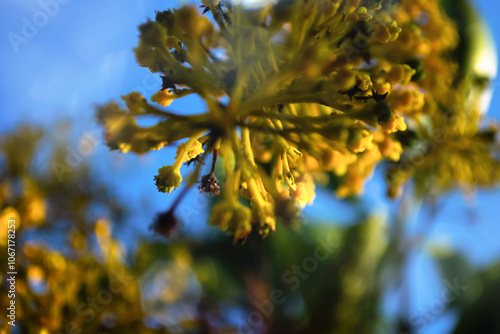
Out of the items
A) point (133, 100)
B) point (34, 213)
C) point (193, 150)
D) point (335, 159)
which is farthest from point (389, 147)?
point (34, 213)

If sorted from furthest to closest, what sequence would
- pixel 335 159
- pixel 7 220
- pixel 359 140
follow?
1. pixel 7 220
2. pixel 335 159
3. pixel 359 140

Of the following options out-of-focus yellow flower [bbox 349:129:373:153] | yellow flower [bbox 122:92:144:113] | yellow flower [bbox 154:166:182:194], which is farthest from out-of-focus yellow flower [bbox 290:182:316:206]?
yellow flower [bbox 122:92:144:113]

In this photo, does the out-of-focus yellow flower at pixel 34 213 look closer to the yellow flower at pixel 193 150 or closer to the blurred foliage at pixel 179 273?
the blurred foliage at pixel 179 273

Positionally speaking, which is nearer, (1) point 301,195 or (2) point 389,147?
(1) point 301,195

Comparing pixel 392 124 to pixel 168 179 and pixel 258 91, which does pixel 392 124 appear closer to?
pixel 258 91

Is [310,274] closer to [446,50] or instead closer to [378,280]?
[378,280]

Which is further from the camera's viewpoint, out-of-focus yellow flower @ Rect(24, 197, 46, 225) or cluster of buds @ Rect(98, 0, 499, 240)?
out-of-focus yellow flower @ Rect(24, 197, 46, 225)

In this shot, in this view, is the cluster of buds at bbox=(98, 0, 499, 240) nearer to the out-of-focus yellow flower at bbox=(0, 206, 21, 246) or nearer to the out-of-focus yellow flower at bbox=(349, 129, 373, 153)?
the out-of-focus yellow flower at bbox=(349, 129, 373, 153)

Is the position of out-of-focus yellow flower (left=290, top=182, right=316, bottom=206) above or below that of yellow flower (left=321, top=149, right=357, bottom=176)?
below

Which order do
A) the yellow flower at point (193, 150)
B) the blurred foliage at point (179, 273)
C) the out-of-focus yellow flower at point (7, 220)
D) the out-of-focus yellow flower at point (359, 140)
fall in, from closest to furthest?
the out-of-focus yellow flower at point (359, 140)
the yellow flower at point (193, 150)
the out-of-focus yellow flower at point (7, 220)
the blurred foliage at point (179, 273)

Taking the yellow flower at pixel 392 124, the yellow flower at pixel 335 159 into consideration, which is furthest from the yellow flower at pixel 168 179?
the yellow flower at pixel 392 124

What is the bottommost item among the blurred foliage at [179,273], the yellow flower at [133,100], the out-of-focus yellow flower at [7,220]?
the blurred foliage at [179,273]

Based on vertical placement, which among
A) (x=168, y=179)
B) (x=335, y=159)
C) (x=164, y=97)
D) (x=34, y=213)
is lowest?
(x=335, y=159)
